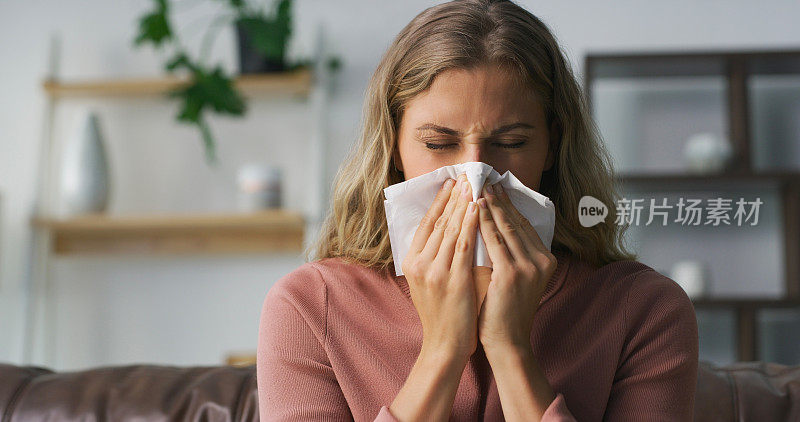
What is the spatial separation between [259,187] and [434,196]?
1.95 meters

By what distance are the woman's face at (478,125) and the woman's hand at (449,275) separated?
44 mm

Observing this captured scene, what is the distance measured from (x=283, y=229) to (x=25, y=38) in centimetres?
126

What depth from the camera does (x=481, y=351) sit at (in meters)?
1.20

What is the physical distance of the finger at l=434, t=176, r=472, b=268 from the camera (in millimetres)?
1119

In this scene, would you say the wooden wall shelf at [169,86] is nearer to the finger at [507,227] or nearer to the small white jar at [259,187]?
the small white jar at [259,187]

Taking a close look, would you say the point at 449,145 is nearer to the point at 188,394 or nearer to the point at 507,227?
the point at 507,227

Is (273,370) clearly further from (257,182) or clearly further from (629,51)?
(629,51)

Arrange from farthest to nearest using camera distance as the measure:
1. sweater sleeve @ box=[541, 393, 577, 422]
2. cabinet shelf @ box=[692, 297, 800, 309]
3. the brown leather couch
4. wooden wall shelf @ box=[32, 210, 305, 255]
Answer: wooden wall shelf @ box=[32, 210, 305, 255]
cabinet shelf @ box=[692, 297, 800, 309]
the brown leather couch
sweater sleeve @ box=[541, 393, 577, 422]

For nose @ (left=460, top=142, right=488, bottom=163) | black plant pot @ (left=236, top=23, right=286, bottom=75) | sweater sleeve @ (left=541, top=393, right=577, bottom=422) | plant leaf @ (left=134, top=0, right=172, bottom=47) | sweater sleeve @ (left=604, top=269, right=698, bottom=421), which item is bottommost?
sweater sleeve @ (left=541, top=393, right=577, bottom=422)

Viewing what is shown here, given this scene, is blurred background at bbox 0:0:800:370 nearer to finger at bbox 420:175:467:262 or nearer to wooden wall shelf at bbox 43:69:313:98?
wooden wall shelf at bbox 43:69:313:98

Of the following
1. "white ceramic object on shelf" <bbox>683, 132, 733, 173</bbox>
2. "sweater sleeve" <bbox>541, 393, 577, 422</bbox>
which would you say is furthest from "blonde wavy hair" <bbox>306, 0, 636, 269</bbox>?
"white ceramic object on shelf" <bbox>683, 132, 733, 173</bbox>

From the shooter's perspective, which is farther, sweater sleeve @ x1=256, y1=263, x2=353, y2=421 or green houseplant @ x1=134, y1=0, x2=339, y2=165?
green houseplant @ x1=134, y1=0, x2=339, y2=165

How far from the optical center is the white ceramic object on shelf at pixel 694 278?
2.97 metres

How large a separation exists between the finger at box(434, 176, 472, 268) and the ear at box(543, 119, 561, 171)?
0.61ft
